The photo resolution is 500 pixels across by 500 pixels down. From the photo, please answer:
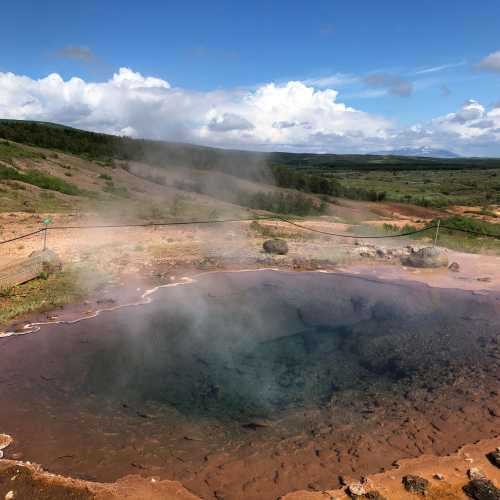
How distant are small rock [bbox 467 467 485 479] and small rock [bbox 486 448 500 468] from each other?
0.68 feet

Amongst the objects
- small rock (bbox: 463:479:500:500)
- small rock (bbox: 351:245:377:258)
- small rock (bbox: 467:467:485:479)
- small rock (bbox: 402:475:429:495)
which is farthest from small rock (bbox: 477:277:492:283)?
small rock (bbox: 402:475:429:495)

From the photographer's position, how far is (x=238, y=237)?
44.4 ft

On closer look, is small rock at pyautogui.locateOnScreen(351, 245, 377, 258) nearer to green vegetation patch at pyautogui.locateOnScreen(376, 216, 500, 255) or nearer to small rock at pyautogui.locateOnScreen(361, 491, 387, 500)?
green vegetation patch at pyautogui.locateOnScreen(376, 216, 500, 255)

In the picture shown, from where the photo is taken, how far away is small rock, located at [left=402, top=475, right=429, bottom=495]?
3648mm

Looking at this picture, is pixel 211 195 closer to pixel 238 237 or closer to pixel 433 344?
pixel 238 237

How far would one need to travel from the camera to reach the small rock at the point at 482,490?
3535 mm

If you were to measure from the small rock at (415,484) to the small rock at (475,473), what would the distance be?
433 mm

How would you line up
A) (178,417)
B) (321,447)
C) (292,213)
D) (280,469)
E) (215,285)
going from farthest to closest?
1. (292,213)
2. (215,285)
3. (178,417)
4. (321,447)
5. (280,469)

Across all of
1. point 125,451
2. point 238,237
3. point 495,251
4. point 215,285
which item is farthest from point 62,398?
point 495,251

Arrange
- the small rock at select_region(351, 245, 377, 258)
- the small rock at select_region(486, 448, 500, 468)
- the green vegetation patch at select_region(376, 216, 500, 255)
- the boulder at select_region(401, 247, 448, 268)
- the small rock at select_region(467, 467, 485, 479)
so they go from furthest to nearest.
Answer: the green vegetation patch at select_region(376, 216, 500, 255) → the small rock at select_region(351, 245, 377, 258) → the boulder at select_region(401, 247, 448, 268) → the small rock at select_region(486, 448, 500, 468) → the small rock at select_region(467, 467, 485, 479)

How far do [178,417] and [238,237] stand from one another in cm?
915

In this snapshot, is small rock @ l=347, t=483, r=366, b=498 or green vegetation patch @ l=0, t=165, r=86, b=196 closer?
small rock @ l=347, t=483, r=366, b=498

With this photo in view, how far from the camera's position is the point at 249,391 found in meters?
5.23

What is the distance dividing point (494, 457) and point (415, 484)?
92 centimetres
